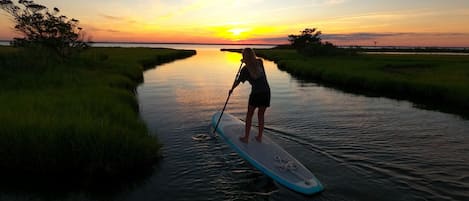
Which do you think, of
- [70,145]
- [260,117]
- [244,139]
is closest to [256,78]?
[260,117]

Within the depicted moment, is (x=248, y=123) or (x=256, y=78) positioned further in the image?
(x=248, y=123)

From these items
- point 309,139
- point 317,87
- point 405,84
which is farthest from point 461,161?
point 317,87

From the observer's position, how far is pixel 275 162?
26.7ft

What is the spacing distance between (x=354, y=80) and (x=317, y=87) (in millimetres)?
3249

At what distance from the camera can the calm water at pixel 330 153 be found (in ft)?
24.5

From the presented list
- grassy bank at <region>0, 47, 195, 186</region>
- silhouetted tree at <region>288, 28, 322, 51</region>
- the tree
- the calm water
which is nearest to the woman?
the calm water

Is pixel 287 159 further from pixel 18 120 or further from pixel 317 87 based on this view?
pixel 317 87

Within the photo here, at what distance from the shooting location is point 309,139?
11469 millimetres

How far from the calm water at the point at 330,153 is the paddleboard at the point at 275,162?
0.27 meters

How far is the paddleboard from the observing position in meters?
7.13

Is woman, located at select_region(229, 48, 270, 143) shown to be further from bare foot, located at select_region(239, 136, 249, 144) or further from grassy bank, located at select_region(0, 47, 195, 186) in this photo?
grassy bank, located at select_region(0, 47, 195, 186)

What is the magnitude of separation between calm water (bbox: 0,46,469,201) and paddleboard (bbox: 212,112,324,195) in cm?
27

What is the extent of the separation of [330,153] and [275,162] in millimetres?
2557

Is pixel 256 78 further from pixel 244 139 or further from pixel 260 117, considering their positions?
pixel 244 139
